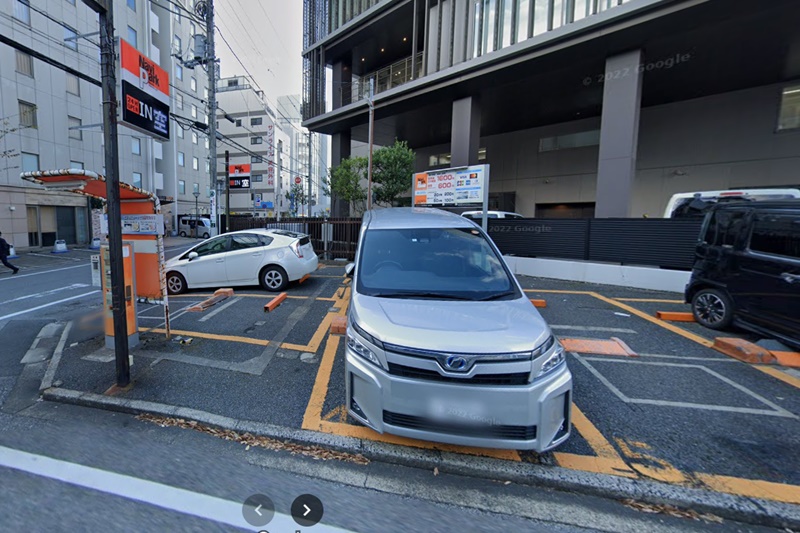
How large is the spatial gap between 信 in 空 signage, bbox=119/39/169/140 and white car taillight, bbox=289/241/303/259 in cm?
323

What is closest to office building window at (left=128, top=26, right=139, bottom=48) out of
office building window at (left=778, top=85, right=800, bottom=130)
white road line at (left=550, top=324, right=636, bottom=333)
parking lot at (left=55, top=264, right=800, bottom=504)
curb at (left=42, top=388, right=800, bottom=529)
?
parking lot at (left=55, top=264, right=800, bottom=504)

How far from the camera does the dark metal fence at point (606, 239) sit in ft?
25.3

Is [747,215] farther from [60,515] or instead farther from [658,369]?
[60,515]

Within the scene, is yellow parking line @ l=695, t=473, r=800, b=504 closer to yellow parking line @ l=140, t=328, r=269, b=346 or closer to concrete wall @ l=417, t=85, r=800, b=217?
yellow parking line @ l=140, t=328, r=269, b=346

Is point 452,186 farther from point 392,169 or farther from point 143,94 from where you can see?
point 143,94

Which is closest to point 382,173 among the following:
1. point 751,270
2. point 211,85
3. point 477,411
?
point 211,85

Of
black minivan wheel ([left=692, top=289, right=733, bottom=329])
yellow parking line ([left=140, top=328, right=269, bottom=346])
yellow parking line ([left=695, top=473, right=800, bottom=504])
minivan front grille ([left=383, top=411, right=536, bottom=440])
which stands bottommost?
yellow parking line ([left=695, top=473, right=800, bottom=504])

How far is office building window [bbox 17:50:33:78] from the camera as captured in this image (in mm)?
15883

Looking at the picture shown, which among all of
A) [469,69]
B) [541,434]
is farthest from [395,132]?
[541,434]

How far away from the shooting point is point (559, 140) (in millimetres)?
16750

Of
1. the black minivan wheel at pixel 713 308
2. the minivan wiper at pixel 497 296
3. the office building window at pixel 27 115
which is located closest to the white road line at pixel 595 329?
the black minivan wheel at pixel 713 308

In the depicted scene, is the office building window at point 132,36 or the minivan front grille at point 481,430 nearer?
the minivan front grille at point 481,430

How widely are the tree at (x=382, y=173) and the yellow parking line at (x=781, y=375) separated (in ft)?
39.9

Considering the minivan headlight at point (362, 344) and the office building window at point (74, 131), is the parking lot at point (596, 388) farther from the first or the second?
the office building window at point (74, 131)
